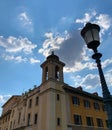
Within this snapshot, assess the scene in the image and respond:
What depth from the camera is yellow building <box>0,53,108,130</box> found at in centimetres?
2323

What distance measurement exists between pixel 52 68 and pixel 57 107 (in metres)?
7.21

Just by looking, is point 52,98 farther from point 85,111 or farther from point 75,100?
point 85,111

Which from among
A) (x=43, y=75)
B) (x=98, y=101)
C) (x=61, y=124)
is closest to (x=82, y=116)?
(x=61, y=124)

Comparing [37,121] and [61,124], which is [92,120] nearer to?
[61,124]

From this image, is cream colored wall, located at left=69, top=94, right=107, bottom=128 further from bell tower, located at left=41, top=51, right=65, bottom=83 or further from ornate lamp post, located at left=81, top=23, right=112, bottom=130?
ornate lamp post, located at left=81, top=23, right=112, bottom=130

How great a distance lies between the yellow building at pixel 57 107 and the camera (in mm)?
23234

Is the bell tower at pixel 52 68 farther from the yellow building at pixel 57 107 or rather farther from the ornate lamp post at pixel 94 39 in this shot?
the ornate lamp post at pixel 94 39

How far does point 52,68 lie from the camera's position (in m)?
27.2

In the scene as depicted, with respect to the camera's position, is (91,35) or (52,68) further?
(52,68)

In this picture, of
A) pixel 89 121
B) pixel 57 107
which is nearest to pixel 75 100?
pixel 89 121

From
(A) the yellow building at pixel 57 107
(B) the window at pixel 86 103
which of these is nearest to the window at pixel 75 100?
(A) the yellow building at pixel 57 107

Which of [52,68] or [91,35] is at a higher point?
[52,68]

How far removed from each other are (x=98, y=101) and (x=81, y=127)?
896cm

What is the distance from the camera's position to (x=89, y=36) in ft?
15.0
